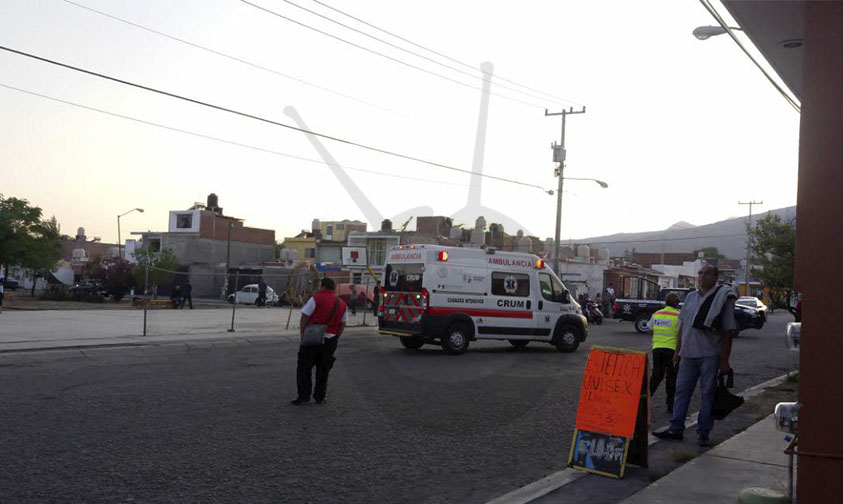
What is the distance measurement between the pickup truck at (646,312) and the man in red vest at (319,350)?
64.3ft

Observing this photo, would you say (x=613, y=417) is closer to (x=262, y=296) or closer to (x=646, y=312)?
(x=646, y=312)

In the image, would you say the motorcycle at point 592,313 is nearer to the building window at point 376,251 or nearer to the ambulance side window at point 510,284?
the ambulance side window at point 510,284

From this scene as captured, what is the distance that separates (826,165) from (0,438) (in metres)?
7.63

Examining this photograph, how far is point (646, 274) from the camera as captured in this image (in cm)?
6481

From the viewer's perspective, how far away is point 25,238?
41.8 meters

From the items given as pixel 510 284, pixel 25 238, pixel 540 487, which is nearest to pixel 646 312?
pixel 510 284

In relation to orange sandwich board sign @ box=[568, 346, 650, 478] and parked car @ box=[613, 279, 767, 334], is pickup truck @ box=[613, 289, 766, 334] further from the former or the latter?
orange sandwich board sign @ box=[568, 346, 650, 478]

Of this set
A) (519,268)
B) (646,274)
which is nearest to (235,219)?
(646,274)

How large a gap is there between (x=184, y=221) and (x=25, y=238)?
28.6 m

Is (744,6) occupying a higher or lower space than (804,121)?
higher

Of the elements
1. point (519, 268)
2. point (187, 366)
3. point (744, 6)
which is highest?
point (744, 6)

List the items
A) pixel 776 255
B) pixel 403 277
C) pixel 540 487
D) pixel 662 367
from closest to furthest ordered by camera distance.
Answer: pixel 540 487
pixel 662 367
pixel 403 277
pixel 776 255

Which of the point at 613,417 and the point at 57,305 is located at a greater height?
the point at 613,417

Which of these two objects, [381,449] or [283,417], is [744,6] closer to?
[381,449]
